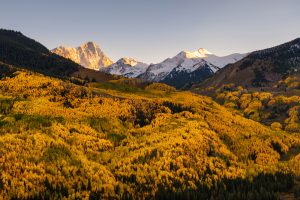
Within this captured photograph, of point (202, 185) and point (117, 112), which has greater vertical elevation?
point (117, 112)

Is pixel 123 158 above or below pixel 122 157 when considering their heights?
above

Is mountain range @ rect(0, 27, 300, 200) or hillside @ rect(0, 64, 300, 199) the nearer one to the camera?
mountain range @ rect(0, 27, 300, 200)

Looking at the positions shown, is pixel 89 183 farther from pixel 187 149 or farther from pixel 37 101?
pixel 37 101

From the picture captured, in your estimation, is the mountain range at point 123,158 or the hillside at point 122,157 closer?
the mountain range at point 123,158

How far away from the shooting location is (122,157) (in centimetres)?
14025

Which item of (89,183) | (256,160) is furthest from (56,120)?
(256,160)

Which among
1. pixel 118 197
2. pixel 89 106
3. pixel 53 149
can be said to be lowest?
pixel 118 197

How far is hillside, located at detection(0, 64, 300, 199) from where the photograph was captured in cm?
11169

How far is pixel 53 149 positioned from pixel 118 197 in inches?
1418

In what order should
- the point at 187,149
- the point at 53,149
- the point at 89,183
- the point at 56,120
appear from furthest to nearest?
the point at 56,120, the point at 187,149, the point at 53,149, the point at 89,183

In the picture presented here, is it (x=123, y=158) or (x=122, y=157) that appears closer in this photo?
(x=123, y=158)

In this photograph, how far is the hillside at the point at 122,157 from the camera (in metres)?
112

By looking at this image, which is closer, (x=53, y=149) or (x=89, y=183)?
(x=89, y=183)

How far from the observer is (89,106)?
646ft
